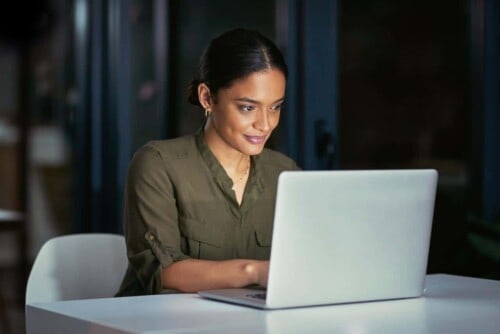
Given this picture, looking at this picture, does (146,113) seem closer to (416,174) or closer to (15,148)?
(15,148)

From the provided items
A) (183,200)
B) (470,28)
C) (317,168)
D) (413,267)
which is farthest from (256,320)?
(470,28)

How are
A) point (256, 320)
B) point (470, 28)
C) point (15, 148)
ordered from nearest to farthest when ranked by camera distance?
point (256, 320)
point (15, 148)
point (470, 28)

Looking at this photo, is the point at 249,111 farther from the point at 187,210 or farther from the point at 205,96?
the point at 187,210

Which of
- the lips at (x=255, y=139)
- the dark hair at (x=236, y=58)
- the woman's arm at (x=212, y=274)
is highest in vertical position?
the dark hair at (x=236, y=58)

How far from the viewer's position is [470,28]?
4.17 meters

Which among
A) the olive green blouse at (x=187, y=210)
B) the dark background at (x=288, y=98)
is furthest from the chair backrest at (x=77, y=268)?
the dark background at (x=288, y=98)

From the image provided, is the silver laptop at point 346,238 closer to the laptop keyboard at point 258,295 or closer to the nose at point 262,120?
the laptop keyboard at point 258,295

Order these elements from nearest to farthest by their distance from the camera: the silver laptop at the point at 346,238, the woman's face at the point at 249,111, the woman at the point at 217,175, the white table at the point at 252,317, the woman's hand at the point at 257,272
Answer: the white table at the point at 252,317
the silver laptop at the point at 346,238
the woman's hand at the point at 257,272
the woman at the point at 217,175
the woman's face at the point at 249,111

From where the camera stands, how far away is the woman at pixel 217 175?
2521mm

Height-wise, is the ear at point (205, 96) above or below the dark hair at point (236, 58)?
below

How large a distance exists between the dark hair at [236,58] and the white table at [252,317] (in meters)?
0.69

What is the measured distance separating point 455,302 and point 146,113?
215 centimetres

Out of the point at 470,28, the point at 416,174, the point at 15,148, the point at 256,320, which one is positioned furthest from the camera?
the point at 470,28

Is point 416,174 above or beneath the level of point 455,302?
above
